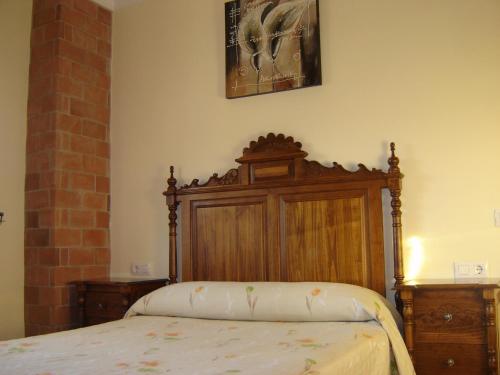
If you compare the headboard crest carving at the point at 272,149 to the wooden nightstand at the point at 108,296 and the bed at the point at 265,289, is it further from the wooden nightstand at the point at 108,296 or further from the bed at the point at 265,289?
the wooden nightstand at the point at 108,296

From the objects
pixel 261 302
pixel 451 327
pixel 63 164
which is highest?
pixel 63 164

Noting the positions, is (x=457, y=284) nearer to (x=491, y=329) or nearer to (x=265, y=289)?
(x=491, y=329)

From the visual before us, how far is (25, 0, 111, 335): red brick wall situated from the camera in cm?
339

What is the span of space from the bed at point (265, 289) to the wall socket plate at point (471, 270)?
30cm

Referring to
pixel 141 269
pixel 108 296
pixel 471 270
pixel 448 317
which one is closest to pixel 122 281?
pixel 108 296

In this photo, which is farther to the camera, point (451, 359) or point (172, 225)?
point (172, 225)

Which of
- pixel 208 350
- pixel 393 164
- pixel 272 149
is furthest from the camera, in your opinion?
pixel 272 149

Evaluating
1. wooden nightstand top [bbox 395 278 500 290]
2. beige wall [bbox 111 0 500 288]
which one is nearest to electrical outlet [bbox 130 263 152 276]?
beige wall [bbox 111 0 500 288]

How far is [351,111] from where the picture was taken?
3104 millimetres

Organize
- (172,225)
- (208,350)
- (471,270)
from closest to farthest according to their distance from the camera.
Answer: (208,350) → (471,270) → (172,225)

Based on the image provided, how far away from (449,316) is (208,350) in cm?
115

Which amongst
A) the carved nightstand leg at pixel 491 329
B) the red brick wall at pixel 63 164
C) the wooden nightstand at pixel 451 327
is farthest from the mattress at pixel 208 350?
the red brick wall at pixel 63 164

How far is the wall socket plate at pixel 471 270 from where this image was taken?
2713 millimetres

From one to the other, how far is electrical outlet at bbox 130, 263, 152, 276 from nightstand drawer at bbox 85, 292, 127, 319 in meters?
0.37
